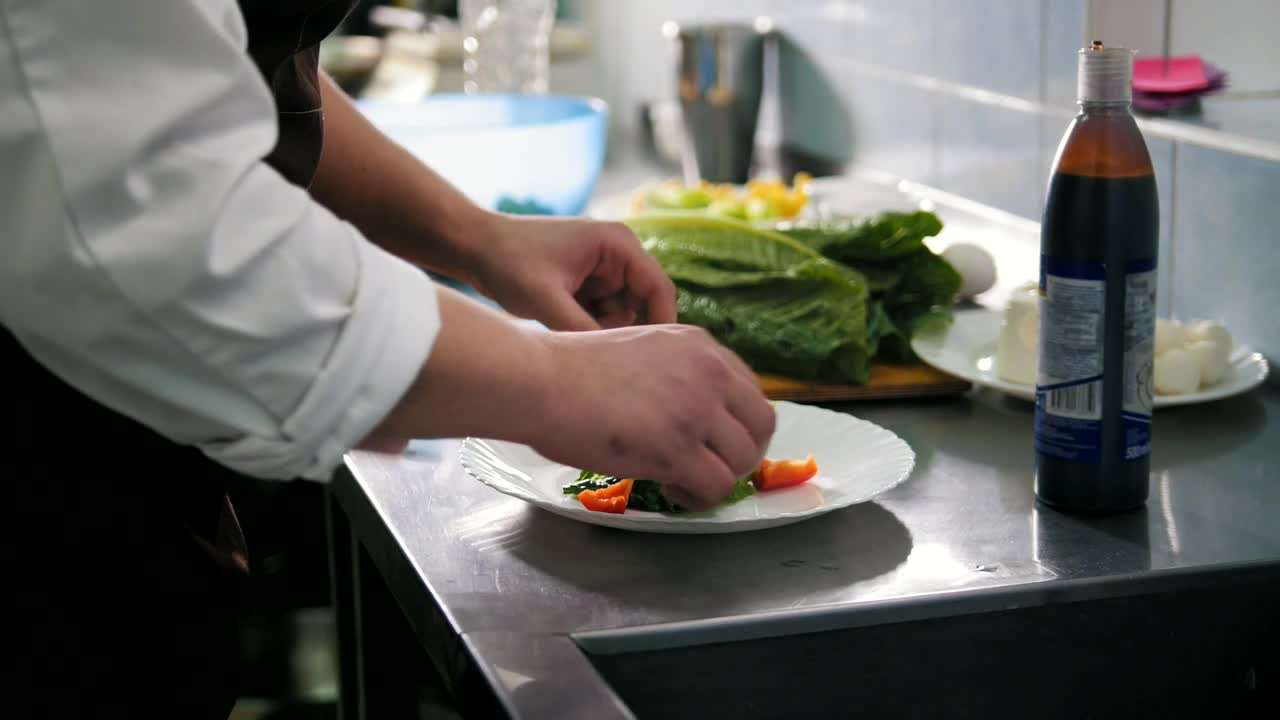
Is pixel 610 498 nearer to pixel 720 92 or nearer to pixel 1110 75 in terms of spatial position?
pixel 1110 75

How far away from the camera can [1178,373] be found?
1.08 metres

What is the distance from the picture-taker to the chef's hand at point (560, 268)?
100 centimetres

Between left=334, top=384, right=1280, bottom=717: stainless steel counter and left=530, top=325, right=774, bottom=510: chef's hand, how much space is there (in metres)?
0.09

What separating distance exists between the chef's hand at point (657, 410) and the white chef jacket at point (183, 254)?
0.27 feet

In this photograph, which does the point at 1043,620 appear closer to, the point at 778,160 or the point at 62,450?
the point at 62,450

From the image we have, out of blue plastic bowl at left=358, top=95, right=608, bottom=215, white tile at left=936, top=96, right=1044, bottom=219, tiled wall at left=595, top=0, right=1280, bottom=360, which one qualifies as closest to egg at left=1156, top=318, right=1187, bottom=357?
tiled wall at left=595, top=0, right=1280, bottom=360

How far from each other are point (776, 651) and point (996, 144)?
3.41 ft

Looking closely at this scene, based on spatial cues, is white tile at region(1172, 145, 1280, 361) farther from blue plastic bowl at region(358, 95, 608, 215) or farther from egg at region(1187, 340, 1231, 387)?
blue plastic bowl at region(358, 95, 608, 215)

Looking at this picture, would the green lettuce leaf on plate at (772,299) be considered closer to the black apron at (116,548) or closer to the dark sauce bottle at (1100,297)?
the dark sauce bottle at (1100,297)

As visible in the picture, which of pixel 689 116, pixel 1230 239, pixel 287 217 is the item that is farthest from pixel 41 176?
pixel 689 116

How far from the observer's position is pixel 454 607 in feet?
2.53

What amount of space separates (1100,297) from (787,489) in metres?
0.23

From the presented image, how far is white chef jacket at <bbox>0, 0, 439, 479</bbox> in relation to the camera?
1.79 ft

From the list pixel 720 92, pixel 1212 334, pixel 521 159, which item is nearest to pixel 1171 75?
pixel 1212 334
